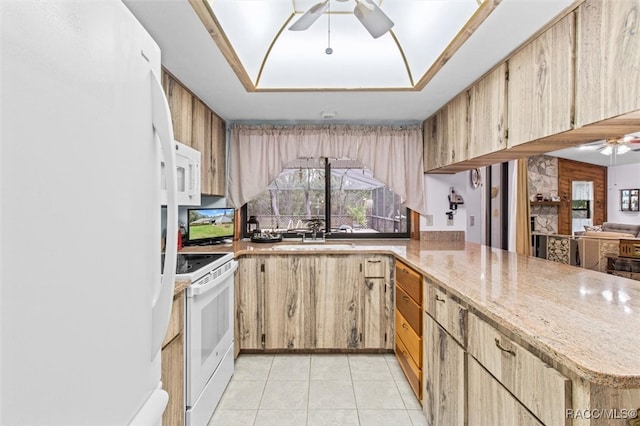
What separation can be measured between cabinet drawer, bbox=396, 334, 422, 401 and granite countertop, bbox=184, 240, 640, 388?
0.67 metres

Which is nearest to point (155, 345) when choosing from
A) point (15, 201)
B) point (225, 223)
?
point (15, 201)

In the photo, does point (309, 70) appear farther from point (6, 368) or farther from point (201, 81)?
point (6, 368)

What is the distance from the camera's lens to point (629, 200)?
19.2 ft

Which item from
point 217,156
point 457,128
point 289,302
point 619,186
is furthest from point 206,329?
point 619,186

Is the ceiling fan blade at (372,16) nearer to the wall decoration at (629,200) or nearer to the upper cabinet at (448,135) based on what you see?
the upper cabinet at (448,135)

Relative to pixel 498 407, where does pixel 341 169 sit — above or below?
above

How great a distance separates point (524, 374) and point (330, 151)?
2.66m

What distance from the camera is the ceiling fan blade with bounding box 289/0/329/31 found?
1.58 m

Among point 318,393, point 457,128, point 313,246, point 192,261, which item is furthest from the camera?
point 313,246

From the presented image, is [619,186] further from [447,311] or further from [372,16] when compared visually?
[372,16]

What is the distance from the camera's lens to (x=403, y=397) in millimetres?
2166

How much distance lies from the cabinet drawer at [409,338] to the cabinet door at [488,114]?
130cm

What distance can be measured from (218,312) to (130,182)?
66.0 inches

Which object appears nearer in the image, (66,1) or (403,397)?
(66,1)
